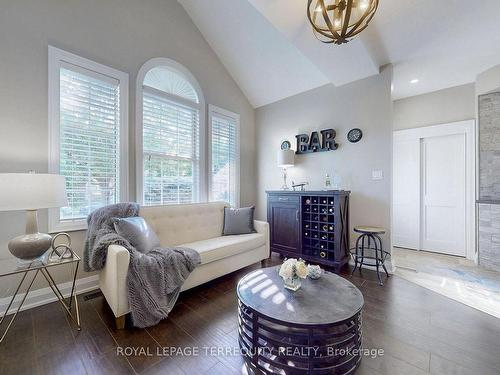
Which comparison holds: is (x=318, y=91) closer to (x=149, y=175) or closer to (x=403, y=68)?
(x=403, y=68)

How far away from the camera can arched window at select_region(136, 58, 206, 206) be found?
2.88 metres

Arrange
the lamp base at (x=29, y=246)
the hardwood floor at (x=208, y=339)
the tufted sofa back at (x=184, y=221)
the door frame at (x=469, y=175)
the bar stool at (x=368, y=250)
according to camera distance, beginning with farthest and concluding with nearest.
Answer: the door frame at (x=469, y=175)
the bar stool at (x=368, y=250)
the tufted sofa back at (x=184, y=221)
the lamp base at (x=29, y=246)
the hardwood floor at (x=208, y=339)

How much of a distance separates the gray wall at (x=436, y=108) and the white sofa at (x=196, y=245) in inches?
133

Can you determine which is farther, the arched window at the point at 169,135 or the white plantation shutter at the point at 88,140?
the arched window at the point at 169,135

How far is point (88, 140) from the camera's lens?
95.6 inches

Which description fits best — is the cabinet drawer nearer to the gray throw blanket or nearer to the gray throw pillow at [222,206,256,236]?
the gray throw pillow at [222,206,256,236]

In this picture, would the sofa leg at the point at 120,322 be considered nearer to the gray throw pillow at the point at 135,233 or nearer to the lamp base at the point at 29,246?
the gray throw pillow at the point at 135,233

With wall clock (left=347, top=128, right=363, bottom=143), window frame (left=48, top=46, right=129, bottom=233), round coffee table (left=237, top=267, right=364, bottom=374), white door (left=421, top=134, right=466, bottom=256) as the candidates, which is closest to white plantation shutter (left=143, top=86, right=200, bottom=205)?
window frame (left=48, top=46, right=129, bottom=233)

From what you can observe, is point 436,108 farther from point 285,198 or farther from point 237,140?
point 237,140

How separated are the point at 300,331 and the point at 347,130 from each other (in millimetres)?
2937

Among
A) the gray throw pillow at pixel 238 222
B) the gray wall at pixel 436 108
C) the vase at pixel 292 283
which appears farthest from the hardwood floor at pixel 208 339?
the gray wall at pixel 436 108

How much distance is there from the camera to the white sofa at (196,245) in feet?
5.63

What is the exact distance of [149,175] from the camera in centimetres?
295

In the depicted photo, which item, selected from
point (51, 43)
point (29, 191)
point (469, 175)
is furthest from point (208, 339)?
point (469, 175)
